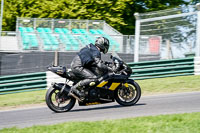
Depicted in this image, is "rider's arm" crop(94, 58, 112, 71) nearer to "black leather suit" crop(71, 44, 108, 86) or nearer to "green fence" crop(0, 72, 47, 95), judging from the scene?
"black leather suit" crop(71, 44, 108, 86)

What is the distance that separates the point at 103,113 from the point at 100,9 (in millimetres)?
19250

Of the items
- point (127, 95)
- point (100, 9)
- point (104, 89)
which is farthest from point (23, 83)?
point (100, 9)

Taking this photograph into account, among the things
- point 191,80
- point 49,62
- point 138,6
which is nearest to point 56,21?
point 49,62

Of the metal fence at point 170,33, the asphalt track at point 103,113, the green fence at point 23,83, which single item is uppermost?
the metal fence at point 170,33

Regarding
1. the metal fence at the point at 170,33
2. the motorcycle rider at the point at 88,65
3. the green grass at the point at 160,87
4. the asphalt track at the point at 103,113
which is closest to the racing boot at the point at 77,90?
the motorcycle rider at the point at 88,65

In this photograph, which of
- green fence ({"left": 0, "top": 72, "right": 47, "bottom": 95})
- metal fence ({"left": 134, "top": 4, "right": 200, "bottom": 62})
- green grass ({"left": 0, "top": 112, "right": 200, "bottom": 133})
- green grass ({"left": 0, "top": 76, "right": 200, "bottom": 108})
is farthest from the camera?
green fence ({"left": 0, "top": 72, "right": 47, "bottom": 95})

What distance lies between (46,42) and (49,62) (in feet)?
6.27

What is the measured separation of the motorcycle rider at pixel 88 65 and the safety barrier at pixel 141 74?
5.72 m

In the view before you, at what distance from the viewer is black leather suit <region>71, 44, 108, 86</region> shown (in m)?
8.01

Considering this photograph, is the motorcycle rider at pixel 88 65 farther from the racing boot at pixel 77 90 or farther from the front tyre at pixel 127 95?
the front tyre at pixel 127 95

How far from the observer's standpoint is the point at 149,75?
549 inches

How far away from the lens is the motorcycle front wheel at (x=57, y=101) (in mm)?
8203

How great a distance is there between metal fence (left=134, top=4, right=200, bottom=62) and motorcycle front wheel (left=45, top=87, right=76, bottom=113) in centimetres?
652

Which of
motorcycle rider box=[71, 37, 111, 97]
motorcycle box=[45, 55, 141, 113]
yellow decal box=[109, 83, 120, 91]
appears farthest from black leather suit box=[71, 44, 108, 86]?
yellow decal box=[109, 83, 120, 91]
